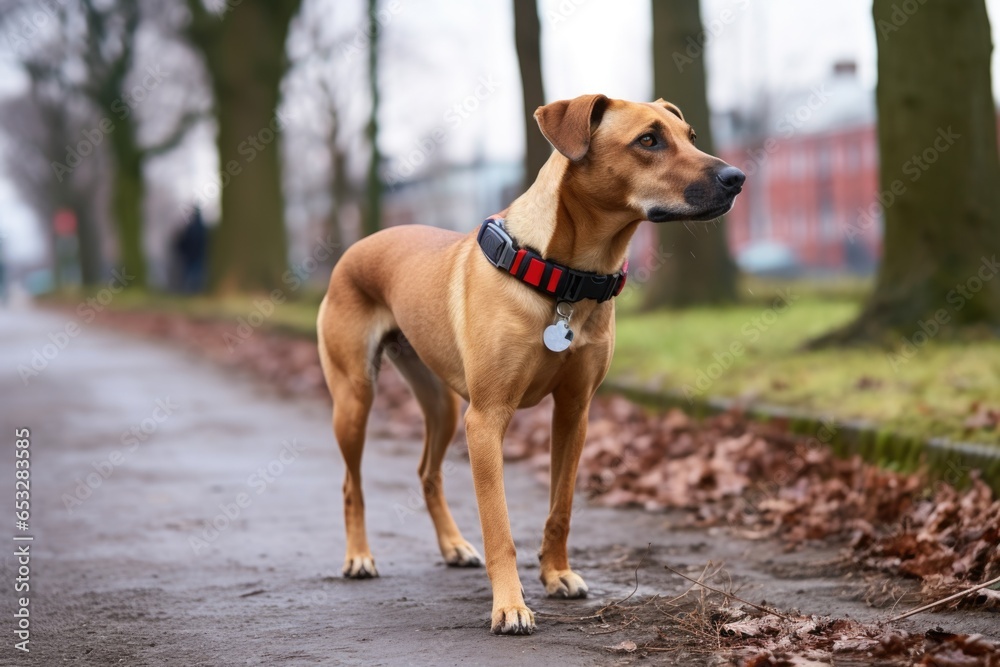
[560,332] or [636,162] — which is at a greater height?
[636,162]

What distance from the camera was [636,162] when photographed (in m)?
4.15

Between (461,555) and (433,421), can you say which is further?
(433,421)

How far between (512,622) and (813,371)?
477 centimetres

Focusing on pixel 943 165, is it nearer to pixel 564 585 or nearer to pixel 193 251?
pixel 564 585

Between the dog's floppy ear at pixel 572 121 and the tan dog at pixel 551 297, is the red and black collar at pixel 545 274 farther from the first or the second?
the dog's floppy ear at pixel 572 121

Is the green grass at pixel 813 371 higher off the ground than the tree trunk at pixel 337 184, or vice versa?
the green grass at pixel 813 371

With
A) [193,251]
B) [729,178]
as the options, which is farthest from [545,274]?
[193,251]

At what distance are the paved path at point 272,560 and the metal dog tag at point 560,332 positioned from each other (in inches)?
37.6

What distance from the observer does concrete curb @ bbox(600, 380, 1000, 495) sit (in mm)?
5348

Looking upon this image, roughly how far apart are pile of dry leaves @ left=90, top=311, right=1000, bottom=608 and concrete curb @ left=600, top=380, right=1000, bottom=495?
0.08m

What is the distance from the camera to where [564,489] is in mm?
4574

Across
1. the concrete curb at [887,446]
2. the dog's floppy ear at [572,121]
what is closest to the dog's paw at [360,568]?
the dog's floppy ear at [572,121]

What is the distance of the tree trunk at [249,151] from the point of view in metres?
24.3

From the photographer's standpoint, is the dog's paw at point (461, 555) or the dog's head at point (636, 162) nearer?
the dog's head at point (636, 162)
